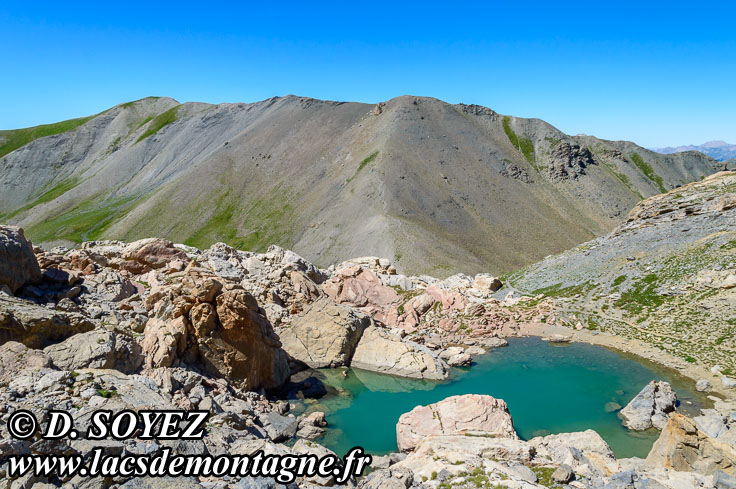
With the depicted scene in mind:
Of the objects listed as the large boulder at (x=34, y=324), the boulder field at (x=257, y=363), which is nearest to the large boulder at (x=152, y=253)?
the boulder field at (x=257, y=363)

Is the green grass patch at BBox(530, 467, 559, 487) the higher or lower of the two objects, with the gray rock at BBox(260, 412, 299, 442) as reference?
higher

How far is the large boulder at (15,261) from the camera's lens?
30739 millimetres

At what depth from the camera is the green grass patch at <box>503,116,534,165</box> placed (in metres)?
166

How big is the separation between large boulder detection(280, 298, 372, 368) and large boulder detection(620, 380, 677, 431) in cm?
2418

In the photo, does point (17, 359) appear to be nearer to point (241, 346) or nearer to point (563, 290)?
point (241, 346)

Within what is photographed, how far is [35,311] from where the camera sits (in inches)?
1065

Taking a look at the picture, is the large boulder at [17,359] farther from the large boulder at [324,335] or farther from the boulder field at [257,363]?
the large boulder at [324,335]

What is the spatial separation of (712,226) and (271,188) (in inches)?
4807

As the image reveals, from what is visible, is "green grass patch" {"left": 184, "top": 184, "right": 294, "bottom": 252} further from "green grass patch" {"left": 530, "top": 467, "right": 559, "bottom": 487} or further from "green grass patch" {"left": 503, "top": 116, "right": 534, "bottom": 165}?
"green grass patch" {"left": 530, "top": 467, "right": 559, "bottom": 487}

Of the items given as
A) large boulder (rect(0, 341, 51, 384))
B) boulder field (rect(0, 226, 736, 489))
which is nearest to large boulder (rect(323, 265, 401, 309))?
boulder field (rect(0, 226, 736, 489))

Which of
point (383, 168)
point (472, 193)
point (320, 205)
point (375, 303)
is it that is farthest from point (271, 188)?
point (375, 303)

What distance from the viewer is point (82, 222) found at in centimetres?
15888

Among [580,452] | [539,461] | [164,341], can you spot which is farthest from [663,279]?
[164,341]

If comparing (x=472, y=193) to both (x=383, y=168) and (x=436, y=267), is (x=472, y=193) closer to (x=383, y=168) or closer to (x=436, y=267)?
(x=383, y=168)
